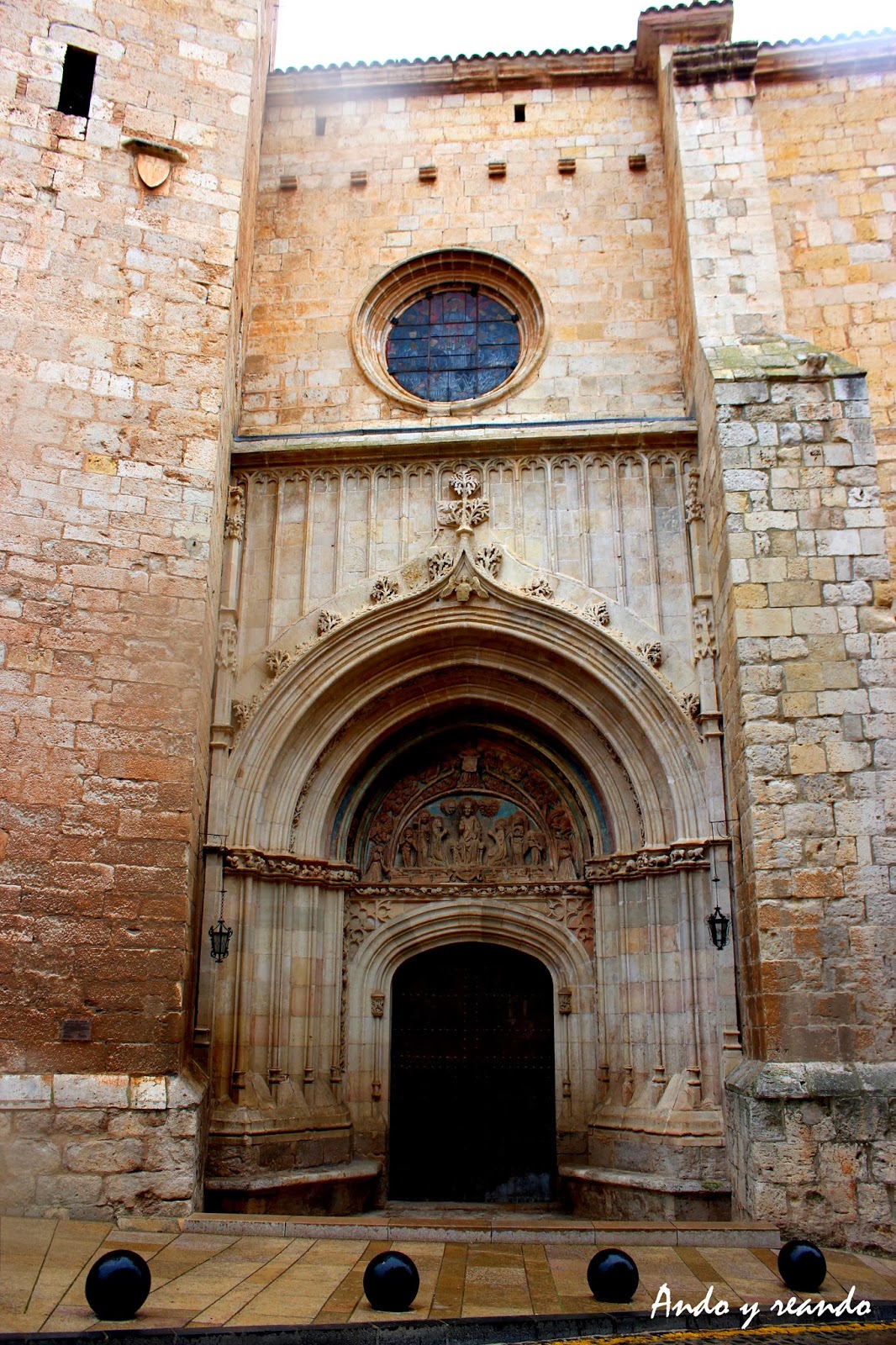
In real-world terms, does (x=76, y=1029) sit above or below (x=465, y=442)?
below

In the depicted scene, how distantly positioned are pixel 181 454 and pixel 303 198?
172 inches

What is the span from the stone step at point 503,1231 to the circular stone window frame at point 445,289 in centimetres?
664

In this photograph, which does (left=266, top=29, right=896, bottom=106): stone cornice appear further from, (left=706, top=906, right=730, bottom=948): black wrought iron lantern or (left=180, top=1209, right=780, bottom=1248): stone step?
(left=180, top=1209, right=780, bottom=1248): stone step

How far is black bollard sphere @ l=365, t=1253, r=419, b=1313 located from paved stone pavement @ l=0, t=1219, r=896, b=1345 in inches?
3.3

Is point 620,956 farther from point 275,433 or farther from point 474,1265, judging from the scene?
point 275,433

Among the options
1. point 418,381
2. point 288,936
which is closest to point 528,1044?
point 288,936

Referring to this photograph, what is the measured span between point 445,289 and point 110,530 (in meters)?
4.86

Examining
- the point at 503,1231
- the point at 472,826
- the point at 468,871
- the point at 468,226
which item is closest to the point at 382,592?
the point at 472,826

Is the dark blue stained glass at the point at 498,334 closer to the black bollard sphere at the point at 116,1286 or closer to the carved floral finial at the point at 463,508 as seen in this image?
the carved floral finial at the point at 463,508

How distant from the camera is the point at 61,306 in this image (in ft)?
25.2

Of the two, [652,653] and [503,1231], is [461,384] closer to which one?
[652,653]

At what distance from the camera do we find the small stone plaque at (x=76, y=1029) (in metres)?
6.41

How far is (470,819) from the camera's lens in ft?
30.2

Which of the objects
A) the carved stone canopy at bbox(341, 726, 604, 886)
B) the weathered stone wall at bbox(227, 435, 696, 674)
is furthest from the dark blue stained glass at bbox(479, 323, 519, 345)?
the carved stone canopy at bbox(341, 726, 604, 886)
